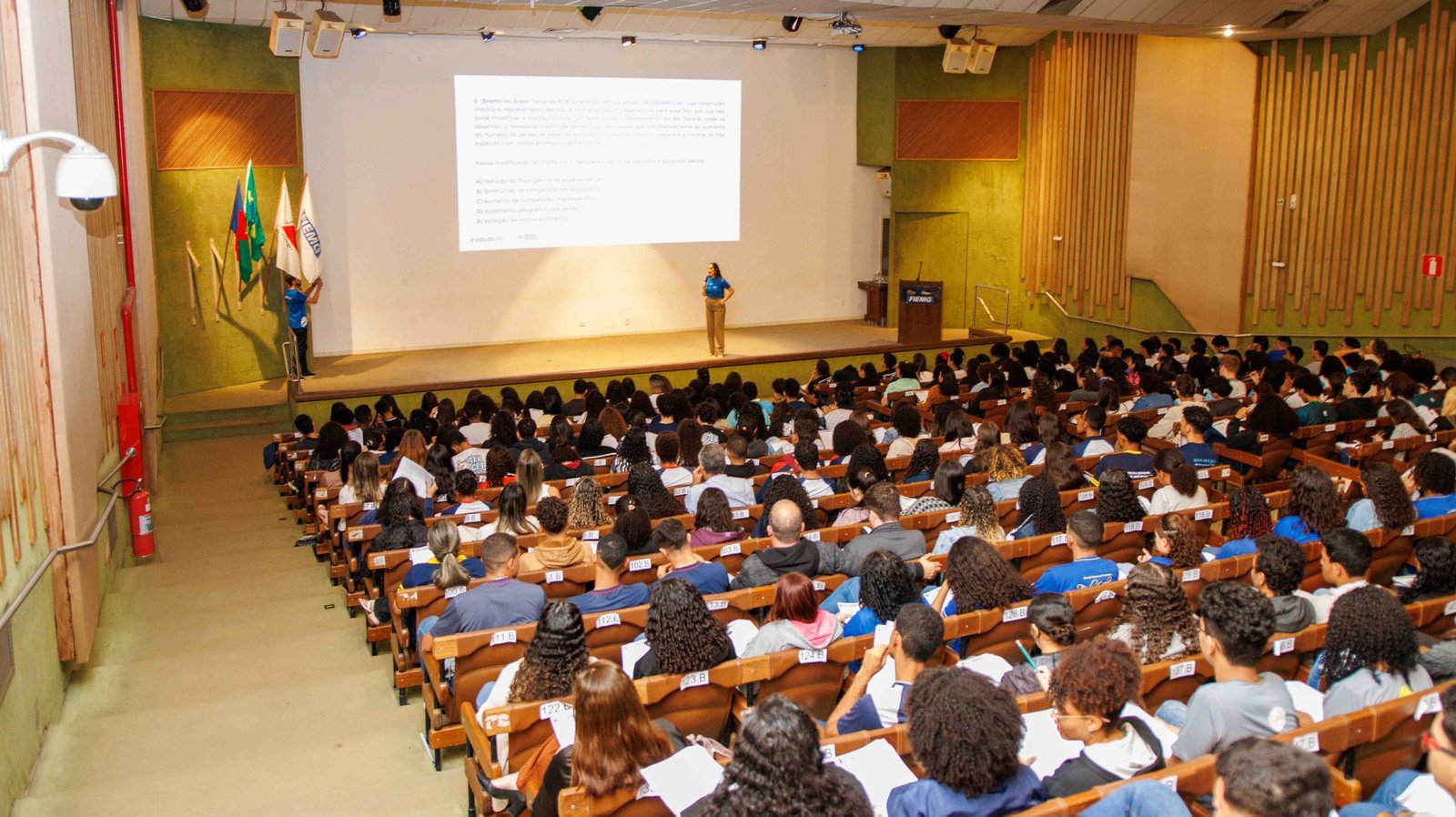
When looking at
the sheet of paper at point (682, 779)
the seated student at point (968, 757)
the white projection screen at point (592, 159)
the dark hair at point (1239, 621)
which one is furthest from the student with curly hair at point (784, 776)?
the white projection screen at point (592, 159)

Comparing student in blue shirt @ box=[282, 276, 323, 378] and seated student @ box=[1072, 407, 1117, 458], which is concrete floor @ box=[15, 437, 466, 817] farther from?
student in blue shirt @ box=[282, 276, 323, 378]

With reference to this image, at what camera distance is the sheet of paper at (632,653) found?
4273 mm

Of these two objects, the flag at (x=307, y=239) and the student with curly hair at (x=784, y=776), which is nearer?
the student with curly hair at (x=784, y=776)

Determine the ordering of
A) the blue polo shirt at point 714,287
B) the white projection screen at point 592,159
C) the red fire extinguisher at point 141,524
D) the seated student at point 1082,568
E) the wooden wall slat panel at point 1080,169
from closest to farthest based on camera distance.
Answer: the seated student at point 1082,568
the red fire extinguisher at point 141,524
the blue polo shirt at point 714,287
the white projection screen at point 592,159
the wooden wall slat panel at point 1080,169

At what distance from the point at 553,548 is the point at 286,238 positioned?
8593 mm

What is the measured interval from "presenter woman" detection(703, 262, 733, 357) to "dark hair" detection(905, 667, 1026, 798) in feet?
34.6

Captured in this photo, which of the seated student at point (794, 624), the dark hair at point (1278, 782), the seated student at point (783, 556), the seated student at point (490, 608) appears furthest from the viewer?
the seated student at point (783, 556)

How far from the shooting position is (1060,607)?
394 cm

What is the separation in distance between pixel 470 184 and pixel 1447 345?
10726 millimetres

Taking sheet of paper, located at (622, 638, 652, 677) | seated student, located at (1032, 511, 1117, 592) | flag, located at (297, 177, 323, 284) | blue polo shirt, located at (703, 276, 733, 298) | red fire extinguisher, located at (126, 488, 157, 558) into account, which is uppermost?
flag, located at (297, 177, 323, 284)

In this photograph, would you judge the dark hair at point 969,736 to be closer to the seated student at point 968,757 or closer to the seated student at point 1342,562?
the seated student at point 968,757

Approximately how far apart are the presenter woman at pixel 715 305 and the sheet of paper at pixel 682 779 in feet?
33.6

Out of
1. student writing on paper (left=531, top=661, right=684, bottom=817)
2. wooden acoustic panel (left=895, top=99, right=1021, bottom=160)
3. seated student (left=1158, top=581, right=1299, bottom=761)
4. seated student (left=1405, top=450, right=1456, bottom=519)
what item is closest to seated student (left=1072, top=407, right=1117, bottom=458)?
seated student (left=1405, top=450, right=1456, bottom=519)

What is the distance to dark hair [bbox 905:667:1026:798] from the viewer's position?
2.92m
